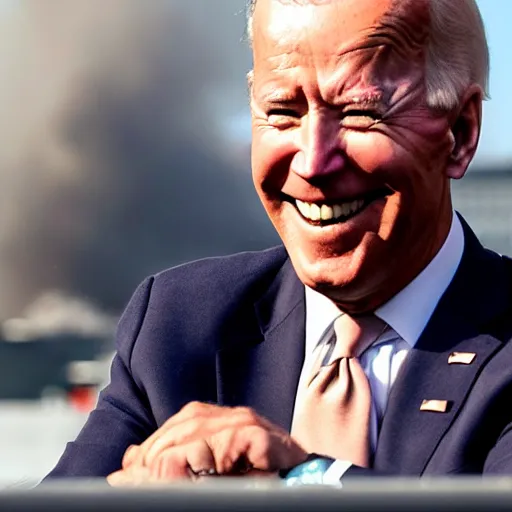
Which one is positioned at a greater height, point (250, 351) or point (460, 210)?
point (460, 210)

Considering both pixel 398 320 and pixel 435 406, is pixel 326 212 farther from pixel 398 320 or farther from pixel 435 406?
pixel 435 406

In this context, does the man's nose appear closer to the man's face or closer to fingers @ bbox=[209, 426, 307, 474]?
the man's face

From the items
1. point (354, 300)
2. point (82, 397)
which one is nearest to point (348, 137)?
point (354, 300)

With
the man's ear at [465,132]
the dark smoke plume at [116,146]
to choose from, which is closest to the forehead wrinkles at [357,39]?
the man's ear at [465,132]

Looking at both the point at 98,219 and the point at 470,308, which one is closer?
the point at 470,308

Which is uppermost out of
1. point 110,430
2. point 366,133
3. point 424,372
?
point 366,133

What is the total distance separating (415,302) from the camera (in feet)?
5.40

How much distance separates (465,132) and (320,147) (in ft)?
0.83

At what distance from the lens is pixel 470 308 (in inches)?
65.2

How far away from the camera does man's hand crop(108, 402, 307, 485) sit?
1422 mm

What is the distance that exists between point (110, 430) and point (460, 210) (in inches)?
27.8

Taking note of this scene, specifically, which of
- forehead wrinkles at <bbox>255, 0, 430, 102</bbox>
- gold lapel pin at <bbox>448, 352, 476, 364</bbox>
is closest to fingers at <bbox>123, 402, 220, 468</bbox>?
gold lapel pin at <bbox>448, 352, 476, 364</bbox>

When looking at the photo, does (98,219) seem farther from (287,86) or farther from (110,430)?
(287,86)

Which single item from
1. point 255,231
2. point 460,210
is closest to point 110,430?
point 255,231
